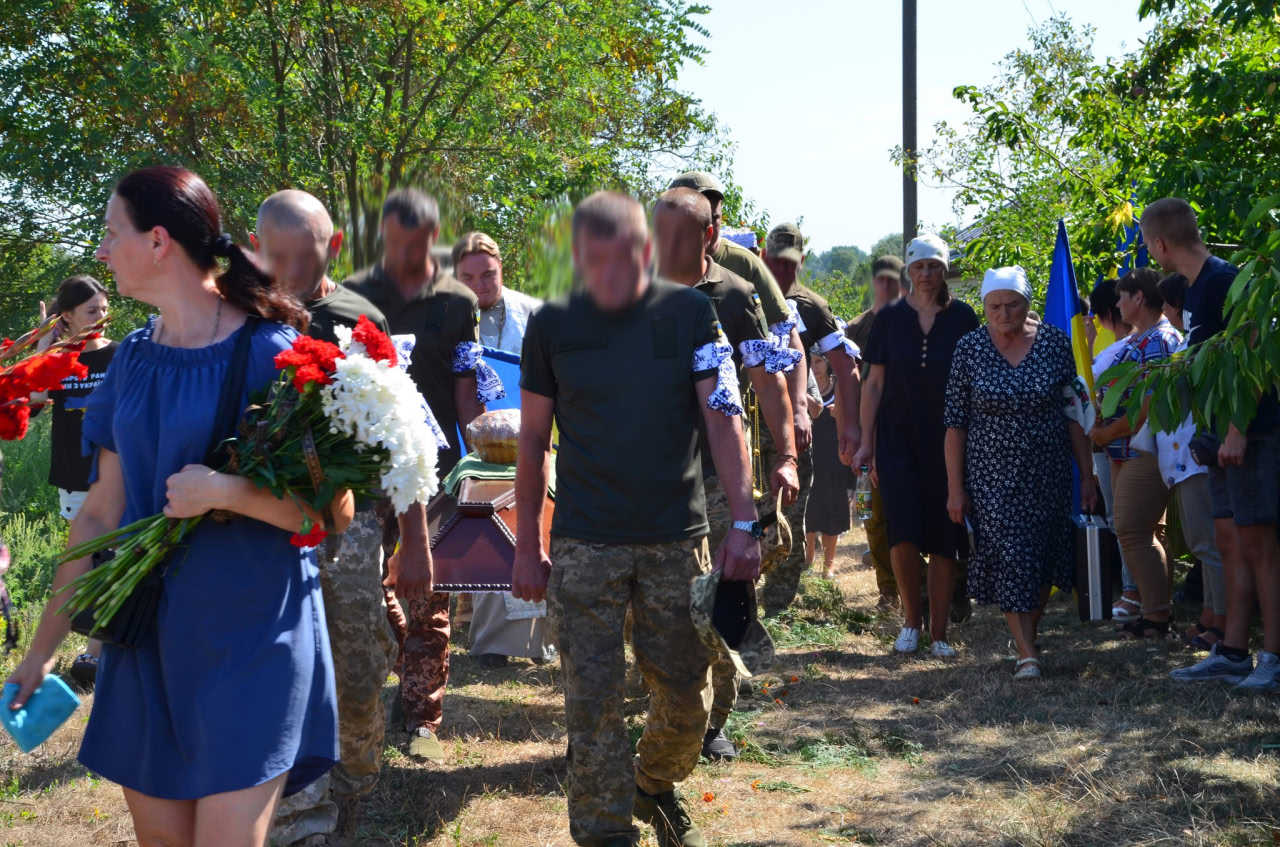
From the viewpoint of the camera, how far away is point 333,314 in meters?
4.34

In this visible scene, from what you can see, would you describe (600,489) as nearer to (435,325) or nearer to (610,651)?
(610,651)

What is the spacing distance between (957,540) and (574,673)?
3.88 meters

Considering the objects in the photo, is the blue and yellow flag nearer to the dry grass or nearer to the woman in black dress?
the woman in black dress

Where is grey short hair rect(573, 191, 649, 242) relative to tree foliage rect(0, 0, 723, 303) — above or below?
below

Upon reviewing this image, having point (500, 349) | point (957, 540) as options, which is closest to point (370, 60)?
point (500, 349)

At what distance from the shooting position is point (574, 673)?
4203mm

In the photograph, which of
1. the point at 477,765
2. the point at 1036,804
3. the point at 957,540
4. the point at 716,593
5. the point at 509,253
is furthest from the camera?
the point at 509,253

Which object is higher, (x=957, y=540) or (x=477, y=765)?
(x=957, y=540)

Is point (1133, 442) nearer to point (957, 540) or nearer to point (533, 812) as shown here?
point (957, 540)

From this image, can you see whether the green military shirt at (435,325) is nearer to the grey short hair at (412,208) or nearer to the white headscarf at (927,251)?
the grey short hair at (412,208)

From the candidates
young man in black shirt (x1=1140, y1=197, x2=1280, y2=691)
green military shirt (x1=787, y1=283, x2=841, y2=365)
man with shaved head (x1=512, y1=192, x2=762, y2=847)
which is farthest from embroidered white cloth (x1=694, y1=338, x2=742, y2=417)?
green military shirt (x1=787, y1=283, x2=841, y2=365)

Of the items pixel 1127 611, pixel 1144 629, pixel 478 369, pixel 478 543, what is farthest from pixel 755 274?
pixel 1127 611

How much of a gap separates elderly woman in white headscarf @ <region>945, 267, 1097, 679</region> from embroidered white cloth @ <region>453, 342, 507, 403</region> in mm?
2662

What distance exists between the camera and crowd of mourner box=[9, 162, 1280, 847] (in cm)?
290
